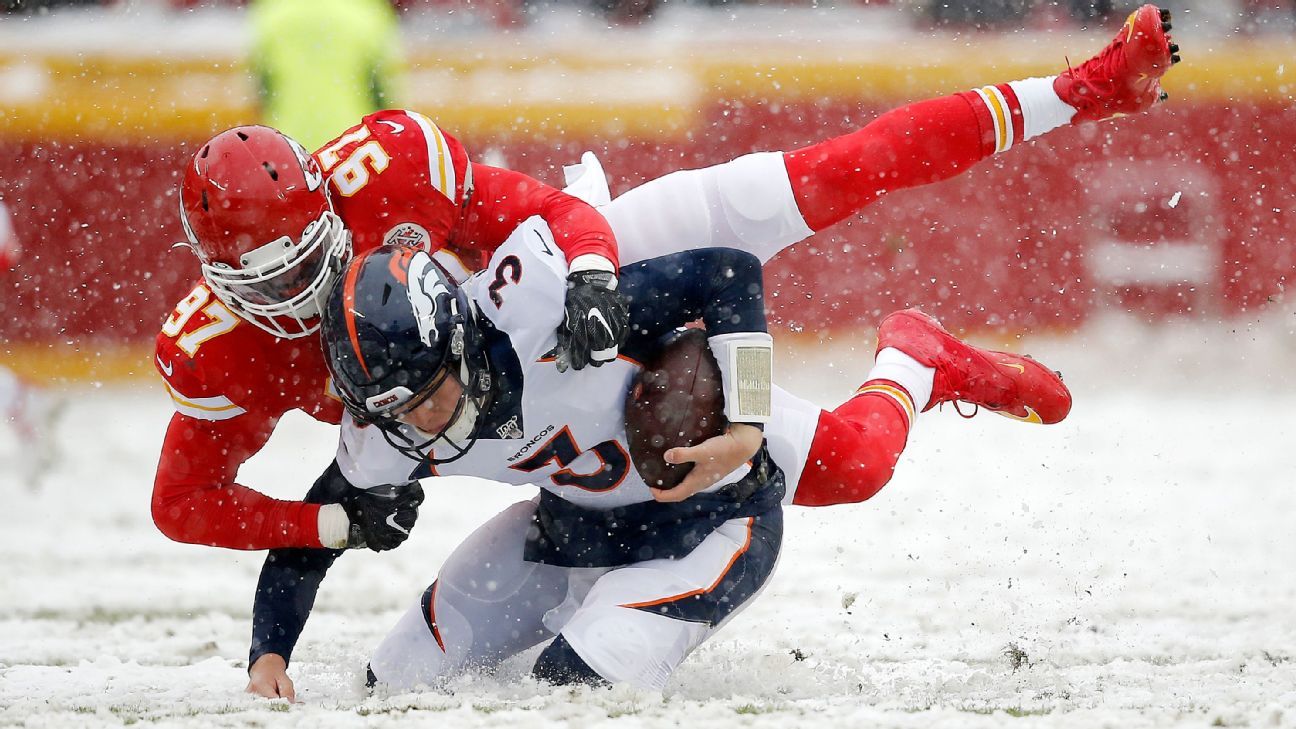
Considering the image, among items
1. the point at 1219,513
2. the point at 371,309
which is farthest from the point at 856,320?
the point at 371,309

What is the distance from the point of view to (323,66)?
17.7 ft

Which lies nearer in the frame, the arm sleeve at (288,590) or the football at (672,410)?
the football at (672,410)

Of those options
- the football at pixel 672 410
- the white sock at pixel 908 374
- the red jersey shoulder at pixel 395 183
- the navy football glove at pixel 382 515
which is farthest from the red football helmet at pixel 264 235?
the white sock at pixel 908 374

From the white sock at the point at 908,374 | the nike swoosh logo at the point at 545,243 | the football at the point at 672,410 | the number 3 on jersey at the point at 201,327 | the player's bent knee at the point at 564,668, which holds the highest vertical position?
the nike swoosh logo at the point at 545,243

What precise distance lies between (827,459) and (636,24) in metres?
5.01

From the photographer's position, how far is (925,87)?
7363 millimetres

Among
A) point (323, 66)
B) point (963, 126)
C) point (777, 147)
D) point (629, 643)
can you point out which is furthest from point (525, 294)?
point (777, 147)

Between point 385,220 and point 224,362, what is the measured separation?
483 mm

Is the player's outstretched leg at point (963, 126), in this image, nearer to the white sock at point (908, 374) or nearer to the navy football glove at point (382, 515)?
the white sock at point (908, 374)

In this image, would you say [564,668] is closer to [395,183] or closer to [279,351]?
[279,351]

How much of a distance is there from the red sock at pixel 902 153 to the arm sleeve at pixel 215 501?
1.38 metres

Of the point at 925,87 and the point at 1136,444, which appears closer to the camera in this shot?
the point at 1136,444

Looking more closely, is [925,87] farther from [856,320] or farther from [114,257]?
[114,257]

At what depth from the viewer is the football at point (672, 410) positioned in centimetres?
279
